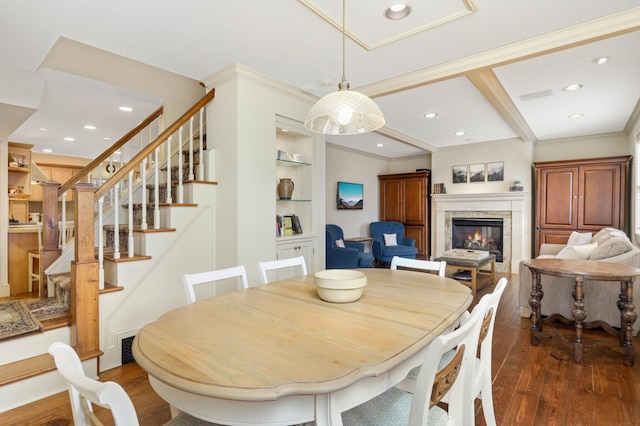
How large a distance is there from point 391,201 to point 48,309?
654cm

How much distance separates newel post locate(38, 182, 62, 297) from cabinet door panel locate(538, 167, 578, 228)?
22.7 feet

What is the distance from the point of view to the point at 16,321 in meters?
2.29

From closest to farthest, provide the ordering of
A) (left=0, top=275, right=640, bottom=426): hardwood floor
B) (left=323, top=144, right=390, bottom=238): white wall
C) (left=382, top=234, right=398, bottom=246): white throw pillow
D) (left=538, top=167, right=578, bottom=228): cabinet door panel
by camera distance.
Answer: (left=0, top=275, right=640, bottom=426): hardwood floor, (left=538, top=167, right=578, bottom=228): cabinet door panel, (left=323, top=144, right=390, bottom=238): white wall, (left=382, top=234, right=398, bottom=246): white throw pillow

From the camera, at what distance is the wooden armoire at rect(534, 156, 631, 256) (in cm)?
521

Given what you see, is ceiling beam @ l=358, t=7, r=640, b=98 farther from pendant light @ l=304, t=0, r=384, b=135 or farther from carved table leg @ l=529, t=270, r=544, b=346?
carved table leg @ l=529, t=270, r=544, b=346

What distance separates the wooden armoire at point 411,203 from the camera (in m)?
7.34

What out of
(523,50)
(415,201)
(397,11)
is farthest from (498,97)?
(415,201)

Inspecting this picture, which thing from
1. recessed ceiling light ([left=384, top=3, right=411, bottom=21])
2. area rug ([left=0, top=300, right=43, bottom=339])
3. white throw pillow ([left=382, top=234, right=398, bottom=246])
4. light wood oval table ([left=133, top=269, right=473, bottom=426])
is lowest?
area rug ([left=0, top=300, right=43, bottom=339])

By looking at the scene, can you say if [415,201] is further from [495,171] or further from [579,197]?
[579,197]

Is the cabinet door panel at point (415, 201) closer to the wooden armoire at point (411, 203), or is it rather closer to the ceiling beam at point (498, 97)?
the wooden armoire at point (411, 203)

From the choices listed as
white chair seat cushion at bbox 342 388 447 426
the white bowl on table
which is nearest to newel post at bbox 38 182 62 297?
the white bowl on table

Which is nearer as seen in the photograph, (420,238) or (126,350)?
(126,350)

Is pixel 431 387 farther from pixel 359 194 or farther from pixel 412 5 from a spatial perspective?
pixel 359 194

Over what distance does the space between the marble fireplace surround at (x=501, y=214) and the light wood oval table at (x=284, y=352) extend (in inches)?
212
